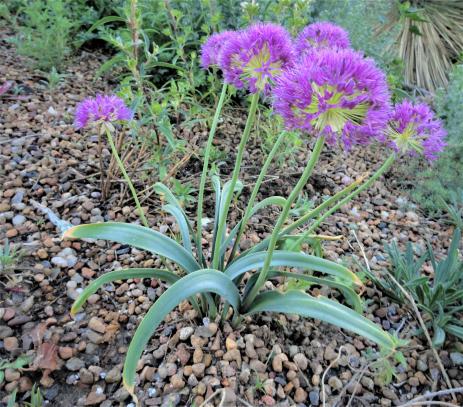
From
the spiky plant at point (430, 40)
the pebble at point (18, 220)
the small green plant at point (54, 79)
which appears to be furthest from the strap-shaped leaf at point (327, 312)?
the spiky plant at point (430, 40)

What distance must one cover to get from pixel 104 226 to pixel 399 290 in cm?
116

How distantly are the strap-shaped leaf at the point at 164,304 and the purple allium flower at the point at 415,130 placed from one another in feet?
1.84

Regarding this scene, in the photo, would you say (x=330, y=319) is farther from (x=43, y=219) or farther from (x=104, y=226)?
(x=43, y=219)

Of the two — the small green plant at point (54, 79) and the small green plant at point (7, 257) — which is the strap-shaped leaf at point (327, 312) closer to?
the small green plant at point (7, 257)

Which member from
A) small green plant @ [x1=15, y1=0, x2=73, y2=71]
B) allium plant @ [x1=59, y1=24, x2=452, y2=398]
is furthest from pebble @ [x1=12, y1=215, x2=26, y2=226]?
small green plant @ [x1=15, y1=0, x2=73, y2=71]

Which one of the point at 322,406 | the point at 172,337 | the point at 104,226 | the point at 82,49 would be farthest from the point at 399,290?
the point at 82,49

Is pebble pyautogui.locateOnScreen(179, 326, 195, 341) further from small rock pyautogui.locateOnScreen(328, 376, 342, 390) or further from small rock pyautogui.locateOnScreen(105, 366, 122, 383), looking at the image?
small rock pyautogui.locateOnScreen(328, 376, 342, 390)

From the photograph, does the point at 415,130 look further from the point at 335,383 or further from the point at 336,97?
the point at 335,383

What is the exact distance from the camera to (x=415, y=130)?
1.01 m

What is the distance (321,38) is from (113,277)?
85 cm

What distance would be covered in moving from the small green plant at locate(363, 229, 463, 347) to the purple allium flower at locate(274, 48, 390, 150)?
0.92 meters

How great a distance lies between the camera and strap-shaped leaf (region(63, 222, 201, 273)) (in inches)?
43.8

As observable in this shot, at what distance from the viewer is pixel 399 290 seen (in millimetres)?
1659

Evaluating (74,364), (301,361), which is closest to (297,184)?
(301,361)
